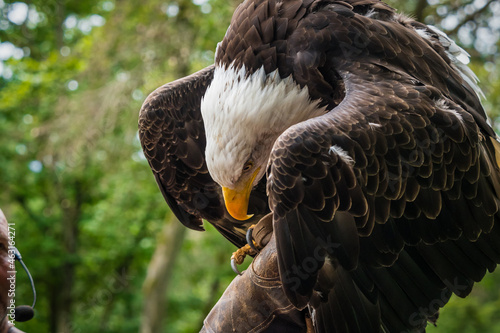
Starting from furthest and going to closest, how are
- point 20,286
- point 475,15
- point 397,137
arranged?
1. point 20,286
2. point 475,15
3. point 397,137

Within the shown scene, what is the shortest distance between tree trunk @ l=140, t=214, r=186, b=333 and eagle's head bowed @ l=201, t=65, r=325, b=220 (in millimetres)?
7555

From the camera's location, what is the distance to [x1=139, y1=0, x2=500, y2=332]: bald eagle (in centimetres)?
270

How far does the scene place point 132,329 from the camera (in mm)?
15039

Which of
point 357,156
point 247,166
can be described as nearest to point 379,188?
point 357,156

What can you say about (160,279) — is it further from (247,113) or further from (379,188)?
(379,188)

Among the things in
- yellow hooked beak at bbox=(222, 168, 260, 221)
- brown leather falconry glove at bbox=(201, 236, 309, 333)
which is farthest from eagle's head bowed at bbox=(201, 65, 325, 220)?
brown leather falconry glove at bbox=(201, 236, 309, 333)

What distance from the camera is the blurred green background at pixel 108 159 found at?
9484 millimetres

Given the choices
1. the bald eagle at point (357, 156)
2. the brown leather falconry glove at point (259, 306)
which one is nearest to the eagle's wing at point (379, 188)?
the bald eagle at point (357, 156)

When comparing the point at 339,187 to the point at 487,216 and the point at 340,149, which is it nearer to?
the point at 340,149

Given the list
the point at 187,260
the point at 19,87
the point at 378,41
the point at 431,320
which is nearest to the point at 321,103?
the point at 378,41

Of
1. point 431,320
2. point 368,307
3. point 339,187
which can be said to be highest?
point 339,187

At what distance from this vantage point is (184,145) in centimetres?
404

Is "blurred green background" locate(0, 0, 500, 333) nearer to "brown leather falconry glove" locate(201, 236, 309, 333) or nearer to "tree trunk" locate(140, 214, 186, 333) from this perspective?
"tree trunk" locate(140, 214, 186, 333)

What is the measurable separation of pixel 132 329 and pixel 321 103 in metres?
13.0
